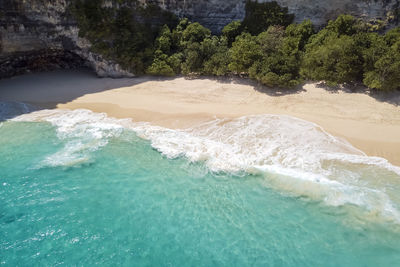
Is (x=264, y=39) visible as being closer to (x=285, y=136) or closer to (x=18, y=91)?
(x=285, y=136)

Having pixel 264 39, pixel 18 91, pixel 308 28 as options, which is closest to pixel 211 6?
pixel 264 39

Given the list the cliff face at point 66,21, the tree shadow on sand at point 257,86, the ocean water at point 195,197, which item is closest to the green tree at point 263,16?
Answer: the cliff face at point 66,21

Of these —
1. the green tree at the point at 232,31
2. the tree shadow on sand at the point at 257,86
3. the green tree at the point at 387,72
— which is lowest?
the tree shadow on sand at the point at 257,86

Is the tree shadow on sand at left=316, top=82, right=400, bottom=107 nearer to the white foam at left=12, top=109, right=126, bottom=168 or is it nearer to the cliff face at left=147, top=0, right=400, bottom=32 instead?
the cliff face at left=147, top=0, right=400, bottom=32

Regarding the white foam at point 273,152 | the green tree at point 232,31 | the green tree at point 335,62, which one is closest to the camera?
the white foam at point 273,152

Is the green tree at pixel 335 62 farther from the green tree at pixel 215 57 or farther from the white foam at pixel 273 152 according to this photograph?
the green tree at pixel 215 57

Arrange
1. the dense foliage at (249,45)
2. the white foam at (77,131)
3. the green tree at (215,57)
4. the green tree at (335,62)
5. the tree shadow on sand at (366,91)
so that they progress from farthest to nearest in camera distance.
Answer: the green tree at (215,57)
the dense foliage at (249,45)
the green tree at (335,62)
the tree shadow on sand at (366,91)
the white foam at (77,131)

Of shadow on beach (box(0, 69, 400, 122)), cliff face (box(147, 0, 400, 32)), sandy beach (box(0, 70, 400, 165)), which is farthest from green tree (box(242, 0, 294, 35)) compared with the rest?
sandy beach (box(0, 70, 400, 165))

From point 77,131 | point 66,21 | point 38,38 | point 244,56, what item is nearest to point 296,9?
point 244,56

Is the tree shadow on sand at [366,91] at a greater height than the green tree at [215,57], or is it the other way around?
the green tree at [215,57]
